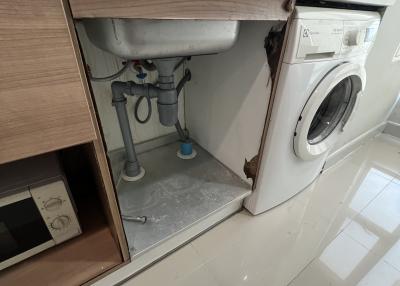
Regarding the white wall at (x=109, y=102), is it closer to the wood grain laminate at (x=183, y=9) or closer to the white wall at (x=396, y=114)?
the wood grain laminate at (x=183, y=9)

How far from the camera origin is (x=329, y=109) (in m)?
1.14

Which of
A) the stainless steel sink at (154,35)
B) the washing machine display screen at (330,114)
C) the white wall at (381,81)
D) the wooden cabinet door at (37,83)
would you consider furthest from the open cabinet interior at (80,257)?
the white wall at (381,81)

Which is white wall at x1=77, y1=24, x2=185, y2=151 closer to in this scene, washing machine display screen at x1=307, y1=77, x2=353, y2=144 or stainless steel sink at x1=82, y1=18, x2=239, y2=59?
stainless steel sink at x1=82, y1=18, x2=239, y2=59

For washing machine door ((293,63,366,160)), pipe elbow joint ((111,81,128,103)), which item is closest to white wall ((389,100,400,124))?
washing machine door ((293,63,366,160))

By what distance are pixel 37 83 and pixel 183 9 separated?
324 mm

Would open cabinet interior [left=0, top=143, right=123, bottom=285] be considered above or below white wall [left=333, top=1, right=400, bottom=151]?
below

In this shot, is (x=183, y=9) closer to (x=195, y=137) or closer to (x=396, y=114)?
(x=195, y=137)

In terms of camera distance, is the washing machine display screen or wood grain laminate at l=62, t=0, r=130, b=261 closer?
wood grain laminate at l=62, t=0, r=130, b=261

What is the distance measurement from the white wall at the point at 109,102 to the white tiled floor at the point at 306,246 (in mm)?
665

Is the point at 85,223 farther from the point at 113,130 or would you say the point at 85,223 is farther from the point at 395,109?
the point at 395,109

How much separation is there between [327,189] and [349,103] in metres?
0.55

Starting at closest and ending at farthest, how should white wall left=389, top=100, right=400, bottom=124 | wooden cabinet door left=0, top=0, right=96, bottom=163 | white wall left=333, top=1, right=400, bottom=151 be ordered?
wooden cabinet door left=0, top=0, right=96, bottom=163 < white wall left=333, top=1, right=400, bottom=151 < white wall left=389, top=100, right=400, bottom=124

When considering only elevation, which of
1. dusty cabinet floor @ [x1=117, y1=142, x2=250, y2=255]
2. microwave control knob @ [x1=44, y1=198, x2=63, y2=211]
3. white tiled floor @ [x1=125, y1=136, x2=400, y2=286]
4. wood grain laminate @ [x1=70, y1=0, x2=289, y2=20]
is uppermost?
wood grain laminate @ [x1=70, y1=0, x2=289, y2=20]

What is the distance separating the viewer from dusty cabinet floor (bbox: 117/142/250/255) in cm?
85
